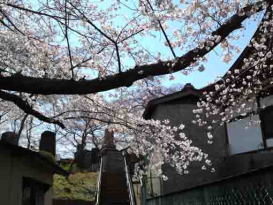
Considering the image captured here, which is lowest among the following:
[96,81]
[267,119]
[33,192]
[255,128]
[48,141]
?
[33,192]

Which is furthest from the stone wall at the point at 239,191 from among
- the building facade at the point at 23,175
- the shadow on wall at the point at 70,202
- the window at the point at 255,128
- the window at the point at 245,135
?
the shadow on wall at the point at 70,202

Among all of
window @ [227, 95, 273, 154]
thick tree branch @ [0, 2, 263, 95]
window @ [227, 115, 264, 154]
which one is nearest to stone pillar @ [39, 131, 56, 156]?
window @ [227, 115, 264, 154]

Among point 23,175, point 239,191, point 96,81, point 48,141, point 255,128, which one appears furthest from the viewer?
point 48,141

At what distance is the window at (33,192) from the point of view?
1216 cm

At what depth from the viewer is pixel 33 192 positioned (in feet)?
42.0

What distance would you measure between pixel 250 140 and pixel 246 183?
1099cm

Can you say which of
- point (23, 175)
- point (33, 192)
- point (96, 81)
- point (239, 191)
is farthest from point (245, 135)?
point (239, 191)

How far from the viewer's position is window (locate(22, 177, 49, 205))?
12.2m

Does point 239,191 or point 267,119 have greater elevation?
point 267,119

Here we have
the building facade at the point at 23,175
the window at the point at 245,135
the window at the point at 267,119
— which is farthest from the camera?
the window at the point at 245,135

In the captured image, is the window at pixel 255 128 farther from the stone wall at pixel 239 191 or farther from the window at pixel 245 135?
the stone wall at pixel 239 191

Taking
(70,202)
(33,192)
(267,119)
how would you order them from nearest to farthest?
(33,192), (267,119), (70,202)

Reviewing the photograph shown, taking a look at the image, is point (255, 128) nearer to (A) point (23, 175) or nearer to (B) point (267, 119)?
(B) point (267, 119)

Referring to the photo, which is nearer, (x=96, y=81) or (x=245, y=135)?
(x=96, y=81)
